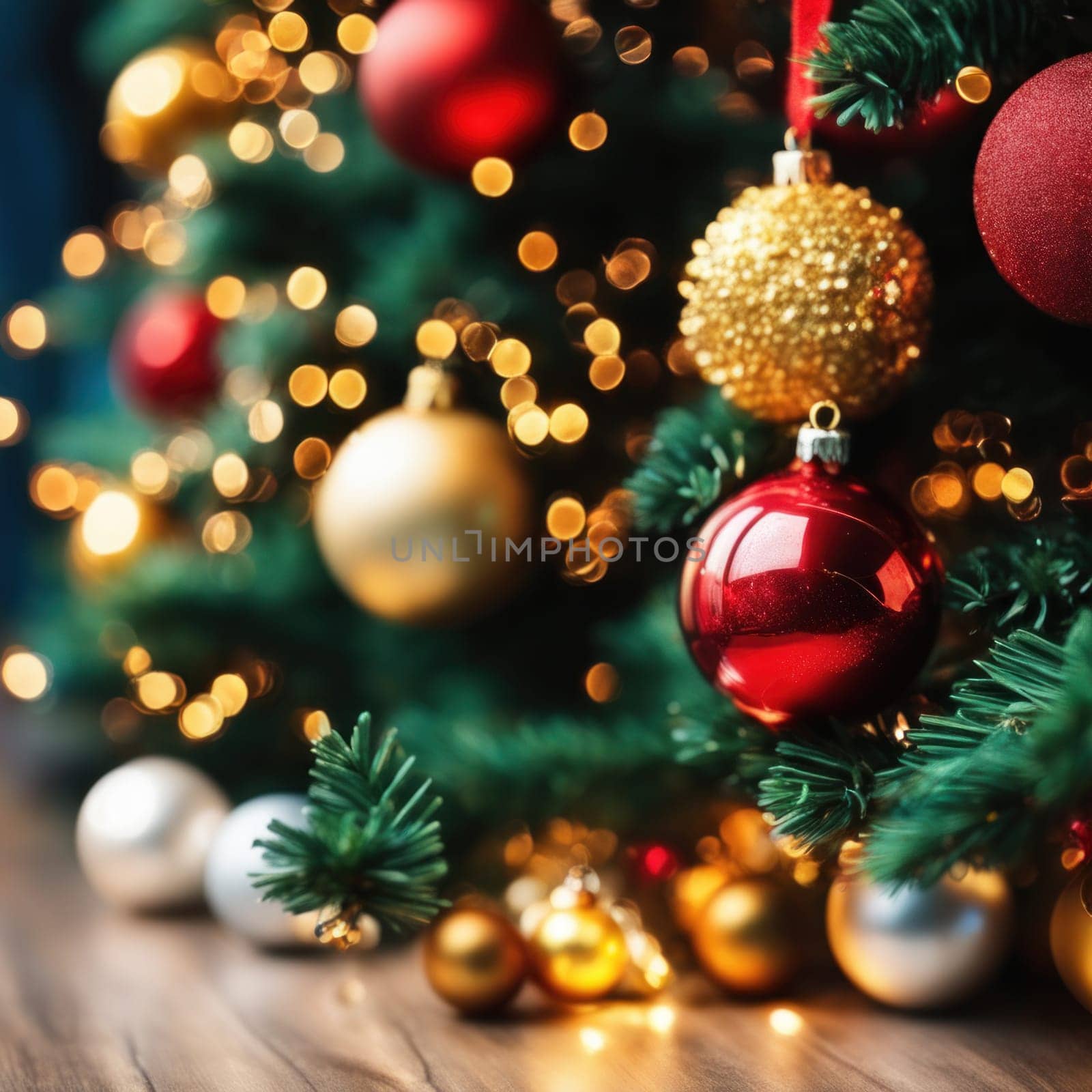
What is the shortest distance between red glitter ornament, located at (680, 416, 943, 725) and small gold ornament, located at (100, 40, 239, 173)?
0.68 m

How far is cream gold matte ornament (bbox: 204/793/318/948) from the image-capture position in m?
0.70

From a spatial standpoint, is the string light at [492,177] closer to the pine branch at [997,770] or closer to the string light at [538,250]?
the string light at [538,250]

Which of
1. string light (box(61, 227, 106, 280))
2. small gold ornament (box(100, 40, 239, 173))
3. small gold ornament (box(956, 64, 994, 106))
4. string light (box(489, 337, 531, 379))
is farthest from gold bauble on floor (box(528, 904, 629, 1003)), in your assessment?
string light (box(61, 227, 106, 280))

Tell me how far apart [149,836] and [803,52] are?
614 mm

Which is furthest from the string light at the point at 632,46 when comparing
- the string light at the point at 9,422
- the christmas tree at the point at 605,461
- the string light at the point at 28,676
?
the string light at the point at 9,422

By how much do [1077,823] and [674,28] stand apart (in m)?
0.59

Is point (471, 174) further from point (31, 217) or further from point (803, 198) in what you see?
point (31, 217)

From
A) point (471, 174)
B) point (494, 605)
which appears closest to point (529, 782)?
point (494, 605)

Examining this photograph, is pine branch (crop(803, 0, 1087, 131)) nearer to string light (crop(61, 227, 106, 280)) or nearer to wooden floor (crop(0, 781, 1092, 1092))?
wooden floor (crop(0, 781, 1092, 1092))

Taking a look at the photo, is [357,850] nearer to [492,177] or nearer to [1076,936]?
[1076,936]

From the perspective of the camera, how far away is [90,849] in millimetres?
779

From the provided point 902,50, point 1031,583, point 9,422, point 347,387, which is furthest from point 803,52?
point 9,422

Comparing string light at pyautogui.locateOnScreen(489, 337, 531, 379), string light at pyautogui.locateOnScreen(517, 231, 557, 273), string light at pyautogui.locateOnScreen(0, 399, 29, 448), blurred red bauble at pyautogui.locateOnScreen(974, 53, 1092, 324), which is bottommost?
string light at pyautogui.locateOnScreen(0, 399, 29, 448)

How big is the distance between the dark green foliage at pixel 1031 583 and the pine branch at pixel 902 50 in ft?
0.69
